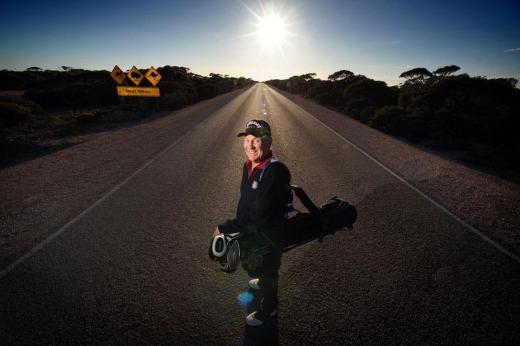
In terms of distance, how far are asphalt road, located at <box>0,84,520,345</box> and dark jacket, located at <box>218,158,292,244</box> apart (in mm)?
1164

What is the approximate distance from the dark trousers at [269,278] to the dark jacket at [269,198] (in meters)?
0.15

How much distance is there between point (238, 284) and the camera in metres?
3.02

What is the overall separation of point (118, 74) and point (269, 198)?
63.5ft

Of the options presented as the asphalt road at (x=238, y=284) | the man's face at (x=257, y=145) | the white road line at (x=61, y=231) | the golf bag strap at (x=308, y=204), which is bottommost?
the asphalt road at (x=238, y=284)

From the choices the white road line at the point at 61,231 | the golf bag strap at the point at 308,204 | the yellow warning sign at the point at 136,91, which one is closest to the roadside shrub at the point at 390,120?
the white road line at the point at 61,231

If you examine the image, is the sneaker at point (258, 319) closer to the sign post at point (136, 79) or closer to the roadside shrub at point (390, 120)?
the roadside shrub at point (390, 120)

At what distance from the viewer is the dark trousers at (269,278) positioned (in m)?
2.06

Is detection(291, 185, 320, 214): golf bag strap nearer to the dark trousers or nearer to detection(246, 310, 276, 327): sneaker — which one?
the dark trousers

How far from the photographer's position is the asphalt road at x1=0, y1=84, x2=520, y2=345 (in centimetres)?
242

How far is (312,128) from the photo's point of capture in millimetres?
12930

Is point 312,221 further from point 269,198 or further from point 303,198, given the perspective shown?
point 269,198

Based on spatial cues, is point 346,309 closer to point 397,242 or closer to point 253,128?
point 397,242

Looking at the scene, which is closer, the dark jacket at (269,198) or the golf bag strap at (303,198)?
the dark jacket at (269,198)

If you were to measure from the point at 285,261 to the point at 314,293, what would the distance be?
64 cm
